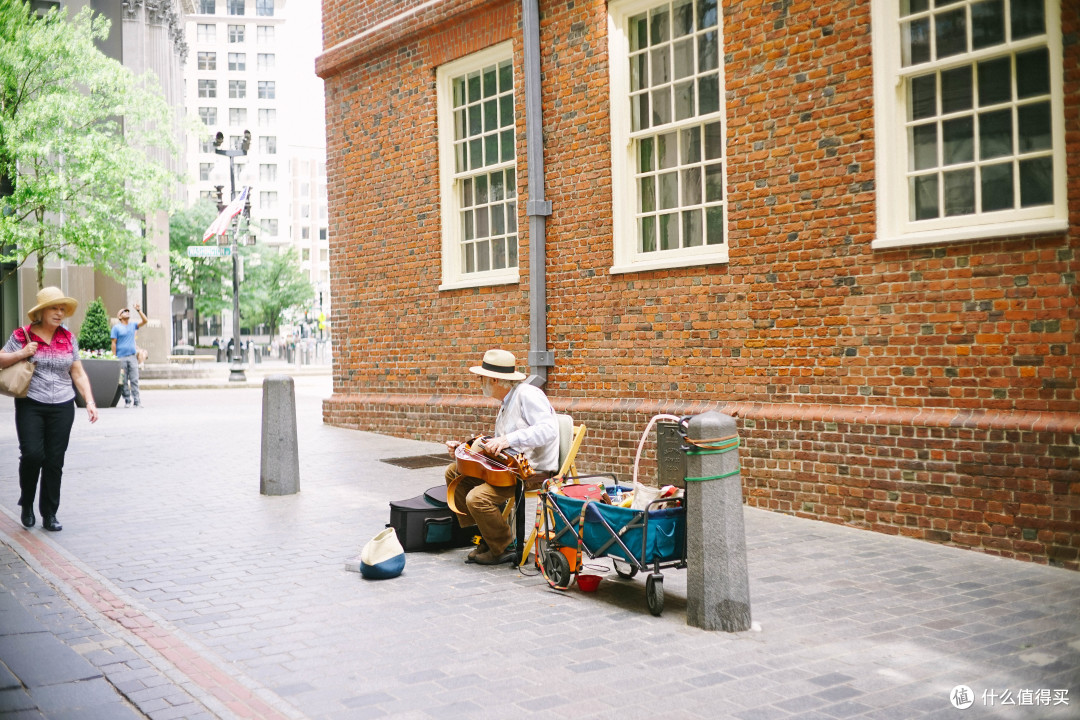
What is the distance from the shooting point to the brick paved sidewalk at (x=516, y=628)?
4121mm

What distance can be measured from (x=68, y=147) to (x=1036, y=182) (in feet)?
79.8

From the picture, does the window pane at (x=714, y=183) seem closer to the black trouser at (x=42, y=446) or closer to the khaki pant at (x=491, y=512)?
the khaki pant at (x=491, y=512)

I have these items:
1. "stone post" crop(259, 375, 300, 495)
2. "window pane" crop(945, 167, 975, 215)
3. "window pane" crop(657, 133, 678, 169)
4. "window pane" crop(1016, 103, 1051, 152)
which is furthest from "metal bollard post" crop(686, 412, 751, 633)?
"stone post" crop(259, 375, 300, 495)

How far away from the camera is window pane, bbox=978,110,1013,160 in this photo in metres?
7.05

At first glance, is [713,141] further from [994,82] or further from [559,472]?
[559,472]

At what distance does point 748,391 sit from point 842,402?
3.26ft

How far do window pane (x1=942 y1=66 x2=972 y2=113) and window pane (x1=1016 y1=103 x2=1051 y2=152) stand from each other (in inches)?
17.1

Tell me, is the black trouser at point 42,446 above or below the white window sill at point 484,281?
below

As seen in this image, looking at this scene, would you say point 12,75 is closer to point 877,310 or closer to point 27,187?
point 27,187

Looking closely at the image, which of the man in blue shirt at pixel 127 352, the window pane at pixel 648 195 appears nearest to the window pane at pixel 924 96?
the window pane at pixel 648 195

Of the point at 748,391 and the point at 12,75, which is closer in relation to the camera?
the point at 748,391

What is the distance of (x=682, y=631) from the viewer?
5.11 m

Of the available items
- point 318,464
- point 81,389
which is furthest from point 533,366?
point 81,389

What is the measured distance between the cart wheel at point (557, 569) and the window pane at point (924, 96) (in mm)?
4476
